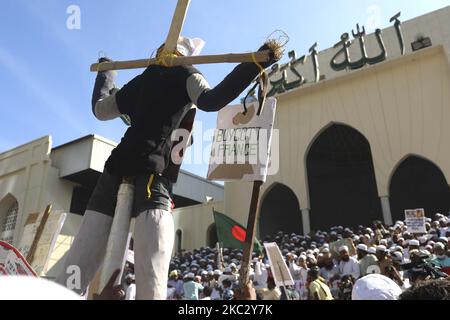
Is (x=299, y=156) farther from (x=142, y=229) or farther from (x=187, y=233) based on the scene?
(x=142, y=229)

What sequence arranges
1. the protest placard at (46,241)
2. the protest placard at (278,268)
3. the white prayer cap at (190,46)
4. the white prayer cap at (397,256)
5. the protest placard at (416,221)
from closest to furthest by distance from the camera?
the white prayer cap at (190,46), the protest placard at (46,241), the protest placard at (278,268), the white prayer cap at (397,256), the protest placard at (416,221)

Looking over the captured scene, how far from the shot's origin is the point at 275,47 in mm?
1734

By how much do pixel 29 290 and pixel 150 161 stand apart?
1.15 metres

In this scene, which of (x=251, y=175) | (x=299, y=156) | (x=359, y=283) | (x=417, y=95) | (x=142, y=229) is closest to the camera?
(x=142, y=229)

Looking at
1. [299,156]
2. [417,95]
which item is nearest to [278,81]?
[299,156]

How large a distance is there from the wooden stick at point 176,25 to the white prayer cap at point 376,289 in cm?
142

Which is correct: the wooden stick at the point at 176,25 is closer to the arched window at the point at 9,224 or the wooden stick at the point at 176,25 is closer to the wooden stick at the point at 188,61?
the wooden stick at the point at 188,61

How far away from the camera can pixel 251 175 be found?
7.01 ft

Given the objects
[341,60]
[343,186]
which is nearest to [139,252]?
[341,60]

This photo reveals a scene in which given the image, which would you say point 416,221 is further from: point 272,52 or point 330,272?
point 272,52

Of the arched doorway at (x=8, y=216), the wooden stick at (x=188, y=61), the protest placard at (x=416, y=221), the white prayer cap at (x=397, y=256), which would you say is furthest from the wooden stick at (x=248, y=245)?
the arched doorway at (x=8, y=216)

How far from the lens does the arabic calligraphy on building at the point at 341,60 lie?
1589 centimetres

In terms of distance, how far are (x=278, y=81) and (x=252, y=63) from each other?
53.5 feet

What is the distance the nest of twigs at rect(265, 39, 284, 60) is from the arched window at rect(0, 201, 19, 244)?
19.0 metres
